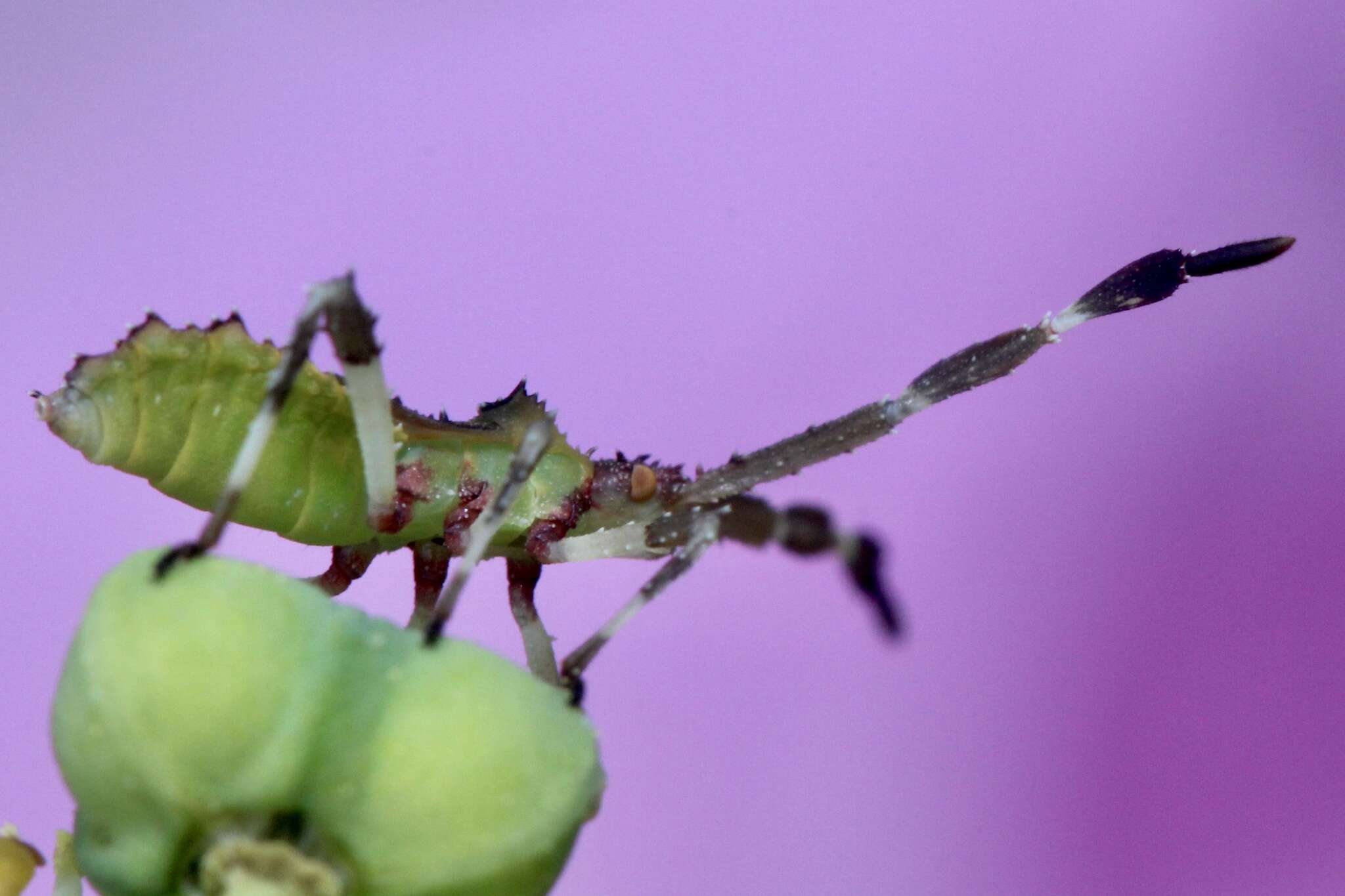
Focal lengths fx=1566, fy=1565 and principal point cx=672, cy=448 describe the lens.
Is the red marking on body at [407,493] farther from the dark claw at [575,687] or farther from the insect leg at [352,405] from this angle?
the dark claw at [575,687]

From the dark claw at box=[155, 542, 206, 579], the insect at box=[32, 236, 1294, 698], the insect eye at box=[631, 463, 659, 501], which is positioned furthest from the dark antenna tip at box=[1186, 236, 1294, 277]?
the dark claw at box=[155, 542, 206, 579]

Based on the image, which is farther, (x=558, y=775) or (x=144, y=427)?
(x=144, y=427)

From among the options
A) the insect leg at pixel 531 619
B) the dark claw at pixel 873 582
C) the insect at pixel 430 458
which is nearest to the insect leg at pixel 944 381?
the insect at pixel 430 458

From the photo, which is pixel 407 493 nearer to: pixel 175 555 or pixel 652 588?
pixel 652 588

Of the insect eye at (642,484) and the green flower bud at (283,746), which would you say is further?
the insect eye at (642,484)

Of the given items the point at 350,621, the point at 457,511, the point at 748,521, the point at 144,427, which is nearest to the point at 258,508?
the point at 144,427

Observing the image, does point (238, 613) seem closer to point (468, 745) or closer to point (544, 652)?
point (468, 745)

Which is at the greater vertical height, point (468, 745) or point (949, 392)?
point (949, 392)
